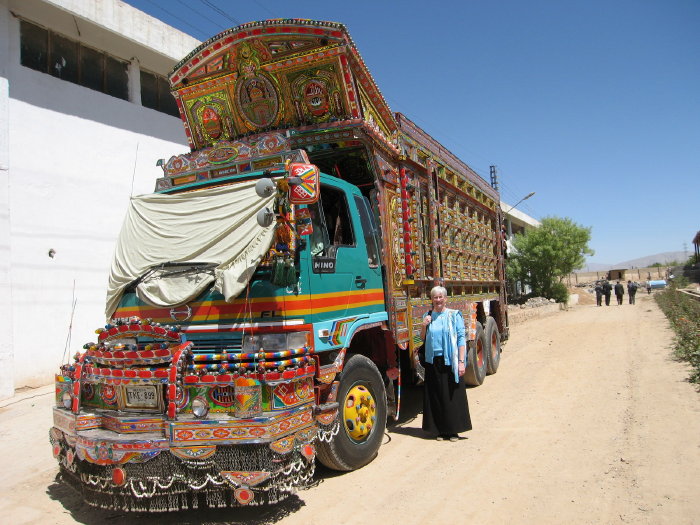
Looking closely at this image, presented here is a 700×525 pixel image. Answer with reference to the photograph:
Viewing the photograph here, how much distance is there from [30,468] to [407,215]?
4920 millimetres

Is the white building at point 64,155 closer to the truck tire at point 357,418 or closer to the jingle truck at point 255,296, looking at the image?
the jingle truck at point 255,296

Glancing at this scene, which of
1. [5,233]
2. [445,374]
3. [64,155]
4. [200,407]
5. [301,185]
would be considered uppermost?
[64,155]

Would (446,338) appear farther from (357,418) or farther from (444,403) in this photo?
(357,418)

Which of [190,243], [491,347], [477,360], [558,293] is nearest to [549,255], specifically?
[558,293]

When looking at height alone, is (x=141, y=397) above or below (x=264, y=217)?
below

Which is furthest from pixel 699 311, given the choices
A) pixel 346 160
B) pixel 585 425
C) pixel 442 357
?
pixel 346 160

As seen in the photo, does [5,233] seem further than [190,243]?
Yes

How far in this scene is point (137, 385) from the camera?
12.1 feet

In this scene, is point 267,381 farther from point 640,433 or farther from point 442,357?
point 640,433

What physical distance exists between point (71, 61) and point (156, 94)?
79.4 inches

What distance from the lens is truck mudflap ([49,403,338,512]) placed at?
11.0 ft

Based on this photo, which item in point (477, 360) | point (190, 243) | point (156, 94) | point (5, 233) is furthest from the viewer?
point (156, 94)

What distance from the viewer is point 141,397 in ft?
12.1

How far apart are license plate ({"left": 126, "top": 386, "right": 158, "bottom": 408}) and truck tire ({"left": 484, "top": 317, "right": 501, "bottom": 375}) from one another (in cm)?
667
